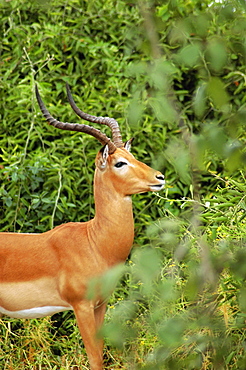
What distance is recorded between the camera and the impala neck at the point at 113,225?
Result: 2.69 m

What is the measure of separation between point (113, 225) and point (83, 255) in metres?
0.19

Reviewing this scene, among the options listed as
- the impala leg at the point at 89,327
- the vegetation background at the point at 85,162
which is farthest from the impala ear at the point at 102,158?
the impala leg at the point at 89,327

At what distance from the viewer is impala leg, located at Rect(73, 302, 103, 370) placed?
2633mm

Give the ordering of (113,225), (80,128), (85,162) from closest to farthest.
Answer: (80,128), (113,225), (85,162)

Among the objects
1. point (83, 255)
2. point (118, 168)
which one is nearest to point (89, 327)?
point (83, 255)

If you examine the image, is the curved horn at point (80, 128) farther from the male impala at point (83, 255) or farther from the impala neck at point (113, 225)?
the impala neck at point (113, 225)

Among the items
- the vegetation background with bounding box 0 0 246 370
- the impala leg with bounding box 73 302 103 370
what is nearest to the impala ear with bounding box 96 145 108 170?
the vegetation background with bounding box 0 0 246 370

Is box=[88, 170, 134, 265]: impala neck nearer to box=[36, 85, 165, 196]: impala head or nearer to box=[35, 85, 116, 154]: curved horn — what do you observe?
box=[36, 85, 165, 196]: impala head

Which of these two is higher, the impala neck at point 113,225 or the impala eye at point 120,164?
the impala eye at point 120,164

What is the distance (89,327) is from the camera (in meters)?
2.65

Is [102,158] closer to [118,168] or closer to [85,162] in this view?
[118,168]

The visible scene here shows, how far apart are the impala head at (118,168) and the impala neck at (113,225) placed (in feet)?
0.10

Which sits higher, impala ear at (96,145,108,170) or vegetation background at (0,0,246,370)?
impala ear at (96,145,108,170)

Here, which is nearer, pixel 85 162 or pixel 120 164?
pixel 120 164
